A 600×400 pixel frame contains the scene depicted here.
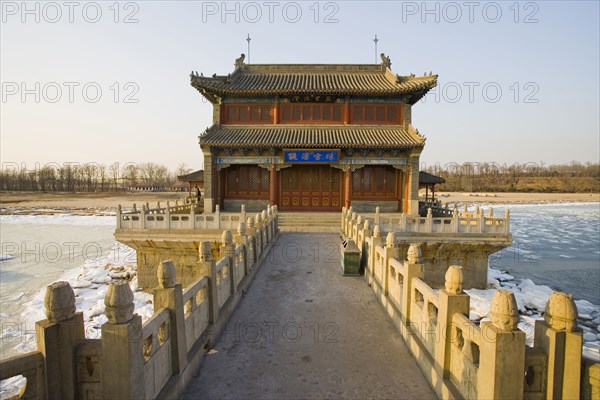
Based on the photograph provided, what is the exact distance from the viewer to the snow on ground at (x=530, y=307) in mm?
11516

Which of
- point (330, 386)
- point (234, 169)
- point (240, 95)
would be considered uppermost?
point (240, 95)

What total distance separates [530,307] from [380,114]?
1375 centimetres

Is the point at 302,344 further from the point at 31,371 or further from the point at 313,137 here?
the point at 313,137

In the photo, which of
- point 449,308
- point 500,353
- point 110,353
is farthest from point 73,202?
point 500,353

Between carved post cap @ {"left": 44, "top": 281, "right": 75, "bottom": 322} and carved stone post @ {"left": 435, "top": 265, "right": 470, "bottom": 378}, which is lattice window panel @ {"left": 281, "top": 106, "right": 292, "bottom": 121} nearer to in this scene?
carved stone post @ {"left": 435, "top": 265, "right": 470, "bottom": 378}

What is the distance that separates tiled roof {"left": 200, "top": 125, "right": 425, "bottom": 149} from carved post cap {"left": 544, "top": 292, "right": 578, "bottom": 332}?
1714 centimetres

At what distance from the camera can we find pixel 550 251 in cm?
2598

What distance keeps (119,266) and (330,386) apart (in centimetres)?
2061

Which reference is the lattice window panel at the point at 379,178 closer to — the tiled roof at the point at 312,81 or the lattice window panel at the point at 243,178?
the tiled roof at the point at 312,81

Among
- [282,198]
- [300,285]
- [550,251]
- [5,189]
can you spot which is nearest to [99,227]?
[282,198]

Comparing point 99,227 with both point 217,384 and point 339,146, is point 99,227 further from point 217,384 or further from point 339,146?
Answer: point 217,384

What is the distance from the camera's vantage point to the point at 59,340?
324 cm

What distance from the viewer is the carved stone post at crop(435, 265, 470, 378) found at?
404 centimetres

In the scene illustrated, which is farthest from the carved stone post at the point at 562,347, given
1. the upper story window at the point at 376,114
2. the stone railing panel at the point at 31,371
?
the upper story window at the point at 376,114
